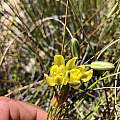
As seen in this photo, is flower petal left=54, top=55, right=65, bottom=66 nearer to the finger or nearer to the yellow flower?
the yellow flower

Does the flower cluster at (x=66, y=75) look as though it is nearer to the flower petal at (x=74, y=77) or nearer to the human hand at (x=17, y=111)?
the flower petal at (x=74, y=77)

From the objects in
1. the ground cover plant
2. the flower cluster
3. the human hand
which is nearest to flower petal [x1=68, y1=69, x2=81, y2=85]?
the flower cluster

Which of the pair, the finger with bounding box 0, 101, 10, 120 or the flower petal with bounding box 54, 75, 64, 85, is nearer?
the flower petal with bounding box 54, 75, 64, 85

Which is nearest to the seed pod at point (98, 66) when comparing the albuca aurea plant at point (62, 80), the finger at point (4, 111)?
the albuca aurea plant at point (62, 80)

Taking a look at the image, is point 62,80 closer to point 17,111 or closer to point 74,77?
point 74,77

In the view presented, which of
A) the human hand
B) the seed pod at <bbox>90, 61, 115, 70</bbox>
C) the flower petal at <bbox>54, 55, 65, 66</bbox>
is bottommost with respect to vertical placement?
Answer: the human hand

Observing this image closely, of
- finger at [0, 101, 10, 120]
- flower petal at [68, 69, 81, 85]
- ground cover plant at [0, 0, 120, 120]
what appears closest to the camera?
flower petal at [68, 69, 81, 85]

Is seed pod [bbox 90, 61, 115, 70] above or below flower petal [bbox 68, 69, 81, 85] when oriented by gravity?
above
